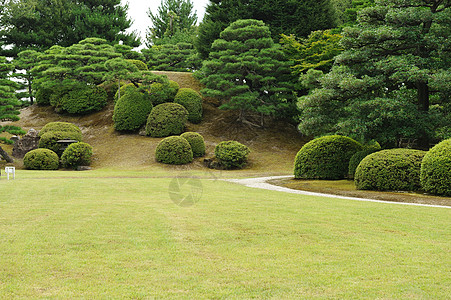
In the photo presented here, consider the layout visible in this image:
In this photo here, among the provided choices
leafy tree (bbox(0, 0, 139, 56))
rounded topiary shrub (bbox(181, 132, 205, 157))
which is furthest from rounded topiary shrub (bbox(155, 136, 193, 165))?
leafy tree (bbox(0, 0, 139, 56))

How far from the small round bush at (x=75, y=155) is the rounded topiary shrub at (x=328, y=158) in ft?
41.3

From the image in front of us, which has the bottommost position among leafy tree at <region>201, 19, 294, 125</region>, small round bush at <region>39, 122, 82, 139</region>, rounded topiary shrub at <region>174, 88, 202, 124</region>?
small round bush at <region>39, 122, 82, 139</region>

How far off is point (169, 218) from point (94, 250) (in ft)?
7.07

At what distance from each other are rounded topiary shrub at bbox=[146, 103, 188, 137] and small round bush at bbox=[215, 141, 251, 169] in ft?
15.2

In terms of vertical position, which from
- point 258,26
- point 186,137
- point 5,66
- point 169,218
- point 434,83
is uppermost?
point 258,26

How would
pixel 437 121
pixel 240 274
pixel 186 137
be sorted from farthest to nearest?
pixel 186 137, pixel 437 121, pixel 240 274

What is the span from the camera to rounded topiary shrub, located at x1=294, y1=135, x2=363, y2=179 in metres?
Result: 14.9

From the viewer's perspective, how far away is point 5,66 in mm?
24453

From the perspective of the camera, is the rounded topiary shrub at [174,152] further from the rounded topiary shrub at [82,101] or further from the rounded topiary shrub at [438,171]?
the rounded topiary shrub at [438,171]

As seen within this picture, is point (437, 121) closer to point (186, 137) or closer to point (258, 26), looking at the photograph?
point (186, 137)

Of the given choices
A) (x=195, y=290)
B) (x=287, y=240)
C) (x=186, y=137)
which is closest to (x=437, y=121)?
(x=287, y=240)

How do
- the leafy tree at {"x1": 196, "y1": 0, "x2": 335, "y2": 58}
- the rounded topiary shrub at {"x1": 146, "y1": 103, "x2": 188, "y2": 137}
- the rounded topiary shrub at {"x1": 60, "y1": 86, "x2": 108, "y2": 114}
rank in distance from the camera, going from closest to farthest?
the rounded topiary shrub at {"x1": 146, "y1": 103, "x2": 188, "y2": 137}
the rounded topiary shrub at {"x1": 60, "y1": 86, "x2": 108, "y2": 114}
the leafy tree at {"x1": 196, "y1": 0, "x2": 335, "y2": 58}

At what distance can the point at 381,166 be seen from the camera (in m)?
11.9

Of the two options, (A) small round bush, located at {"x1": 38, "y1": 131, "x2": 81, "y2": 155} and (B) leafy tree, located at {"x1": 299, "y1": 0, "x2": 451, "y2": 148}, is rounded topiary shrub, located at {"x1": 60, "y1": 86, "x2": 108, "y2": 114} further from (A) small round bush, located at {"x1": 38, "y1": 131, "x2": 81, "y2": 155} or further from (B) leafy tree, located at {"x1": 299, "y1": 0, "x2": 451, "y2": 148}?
(B) leafy tree, located at {"x1": 299, "y1": 0, "x2": 451, "y2": 148}
